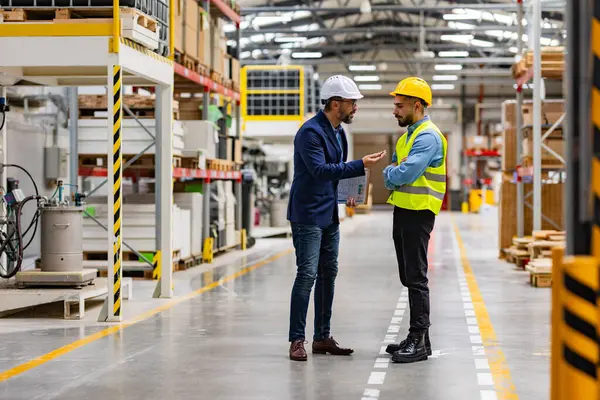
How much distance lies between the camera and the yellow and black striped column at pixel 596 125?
321cm

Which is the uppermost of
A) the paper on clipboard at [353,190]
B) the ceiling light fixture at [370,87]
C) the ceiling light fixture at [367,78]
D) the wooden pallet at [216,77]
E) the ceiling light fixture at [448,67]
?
the ceiling light fixture at [448,67]

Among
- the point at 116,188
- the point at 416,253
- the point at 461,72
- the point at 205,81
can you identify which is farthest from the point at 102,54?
the point at 461,72

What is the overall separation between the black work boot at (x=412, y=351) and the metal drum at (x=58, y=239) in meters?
3.91

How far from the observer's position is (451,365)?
21.6 ft

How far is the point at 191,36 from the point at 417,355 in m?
8.18

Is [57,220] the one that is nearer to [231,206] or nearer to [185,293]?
[185,293]

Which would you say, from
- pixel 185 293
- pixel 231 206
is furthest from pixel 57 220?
pixel 231 206

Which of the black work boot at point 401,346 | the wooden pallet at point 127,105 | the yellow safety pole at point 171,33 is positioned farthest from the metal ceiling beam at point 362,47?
the black work boot at point 401,346

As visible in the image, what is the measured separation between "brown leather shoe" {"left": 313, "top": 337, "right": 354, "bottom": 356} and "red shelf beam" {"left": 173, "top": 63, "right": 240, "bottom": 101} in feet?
20.7

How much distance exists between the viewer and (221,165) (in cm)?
1593

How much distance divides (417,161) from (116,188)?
3.20m

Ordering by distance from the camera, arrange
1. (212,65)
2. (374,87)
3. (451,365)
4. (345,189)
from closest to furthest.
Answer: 1. (451,365)
2. (345,189)
3. (212,65)
4. (374,87)

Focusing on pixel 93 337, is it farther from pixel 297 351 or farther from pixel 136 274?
pixel 136 274

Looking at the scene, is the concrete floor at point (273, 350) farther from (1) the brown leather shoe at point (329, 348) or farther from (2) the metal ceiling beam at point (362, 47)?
(2) the metal ceiling beam at point (362, 47)
